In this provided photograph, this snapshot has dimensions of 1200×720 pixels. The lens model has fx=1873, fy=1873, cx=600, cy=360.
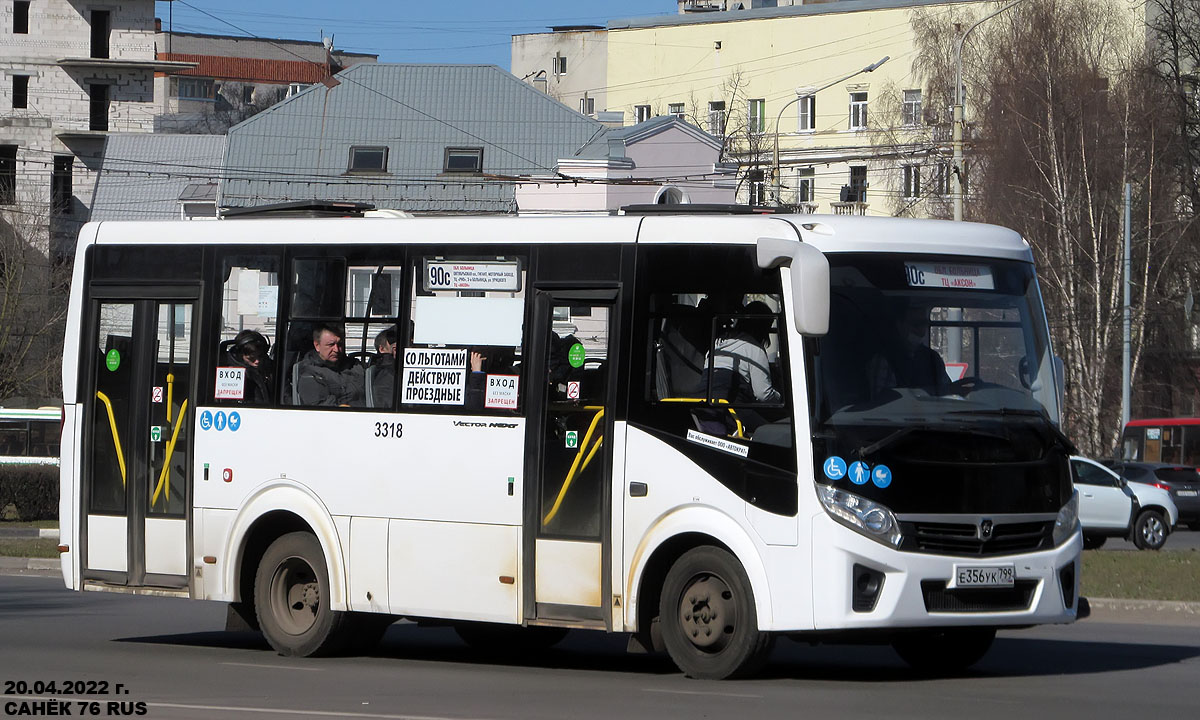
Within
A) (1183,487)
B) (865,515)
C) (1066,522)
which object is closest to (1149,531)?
(1183,487)

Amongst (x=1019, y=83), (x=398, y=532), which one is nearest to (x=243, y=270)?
(x=398, y=532)

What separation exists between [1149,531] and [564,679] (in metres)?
22.5

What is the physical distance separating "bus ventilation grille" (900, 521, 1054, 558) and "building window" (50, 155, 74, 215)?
230ft

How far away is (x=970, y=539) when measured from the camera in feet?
35.7

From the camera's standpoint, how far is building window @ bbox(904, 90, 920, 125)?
70625mm

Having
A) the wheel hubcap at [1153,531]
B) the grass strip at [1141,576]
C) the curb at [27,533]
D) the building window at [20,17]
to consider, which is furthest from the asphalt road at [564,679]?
the building window at [20,17]

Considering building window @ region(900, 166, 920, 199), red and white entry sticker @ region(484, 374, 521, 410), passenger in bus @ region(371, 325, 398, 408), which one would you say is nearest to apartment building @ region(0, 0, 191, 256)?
building window @ region(900, 166, 920, 199)

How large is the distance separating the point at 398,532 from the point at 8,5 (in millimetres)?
72071

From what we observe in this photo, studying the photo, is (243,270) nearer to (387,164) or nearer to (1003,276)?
(1003,276)

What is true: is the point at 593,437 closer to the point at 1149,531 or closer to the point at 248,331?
the point at 248,331

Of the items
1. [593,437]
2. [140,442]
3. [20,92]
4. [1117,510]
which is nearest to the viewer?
[593,437]

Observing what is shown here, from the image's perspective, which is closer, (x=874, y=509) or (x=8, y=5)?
(x=874, y=509)

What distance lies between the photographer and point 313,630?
13.2 meters

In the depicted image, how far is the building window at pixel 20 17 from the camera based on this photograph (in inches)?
3123
